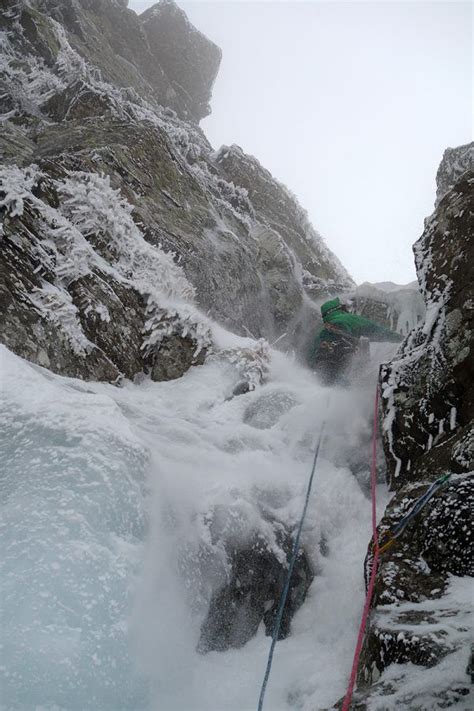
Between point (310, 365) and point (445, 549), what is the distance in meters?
5.40

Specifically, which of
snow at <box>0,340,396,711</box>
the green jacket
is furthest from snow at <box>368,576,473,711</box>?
the green jacket

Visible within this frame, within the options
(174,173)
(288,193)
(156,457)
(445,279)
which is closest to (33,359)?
(156,457)

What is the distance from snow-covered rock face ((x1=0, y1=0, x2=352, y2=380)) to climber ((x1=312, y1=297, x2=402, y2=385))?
2138 mm

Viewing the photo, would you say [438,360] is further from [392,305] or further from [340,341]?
[392,305]

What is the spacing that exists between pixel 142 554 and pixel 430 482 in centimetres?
244

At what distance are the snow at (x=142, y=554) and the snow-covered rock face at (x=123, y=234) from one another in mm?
1418

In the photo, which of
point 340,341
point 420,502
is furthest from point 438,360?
point 340,341

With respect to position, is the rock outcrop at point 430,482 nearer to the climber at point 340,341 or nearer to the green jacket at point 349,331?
the climber at point 340,341

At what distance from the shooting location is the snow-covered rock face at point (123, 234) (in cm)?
629

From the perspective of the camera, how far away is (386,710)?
7.18ft

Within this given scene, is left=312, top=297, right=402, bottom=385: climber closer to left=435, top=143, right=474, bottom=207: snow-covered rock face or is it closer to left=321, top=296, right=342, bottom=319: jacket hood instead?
left=321, top=296, right=342, bottom=319: jacket hood

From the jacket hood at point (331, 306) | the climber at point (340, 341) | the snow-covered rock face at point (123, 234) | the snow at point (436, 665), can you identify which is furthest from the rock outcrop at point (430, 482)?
the snow-covered rock face at point (123, 234)

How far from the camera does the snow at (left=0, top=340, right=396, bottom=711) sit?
274 cm

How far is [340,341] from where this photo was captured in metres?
8.18
